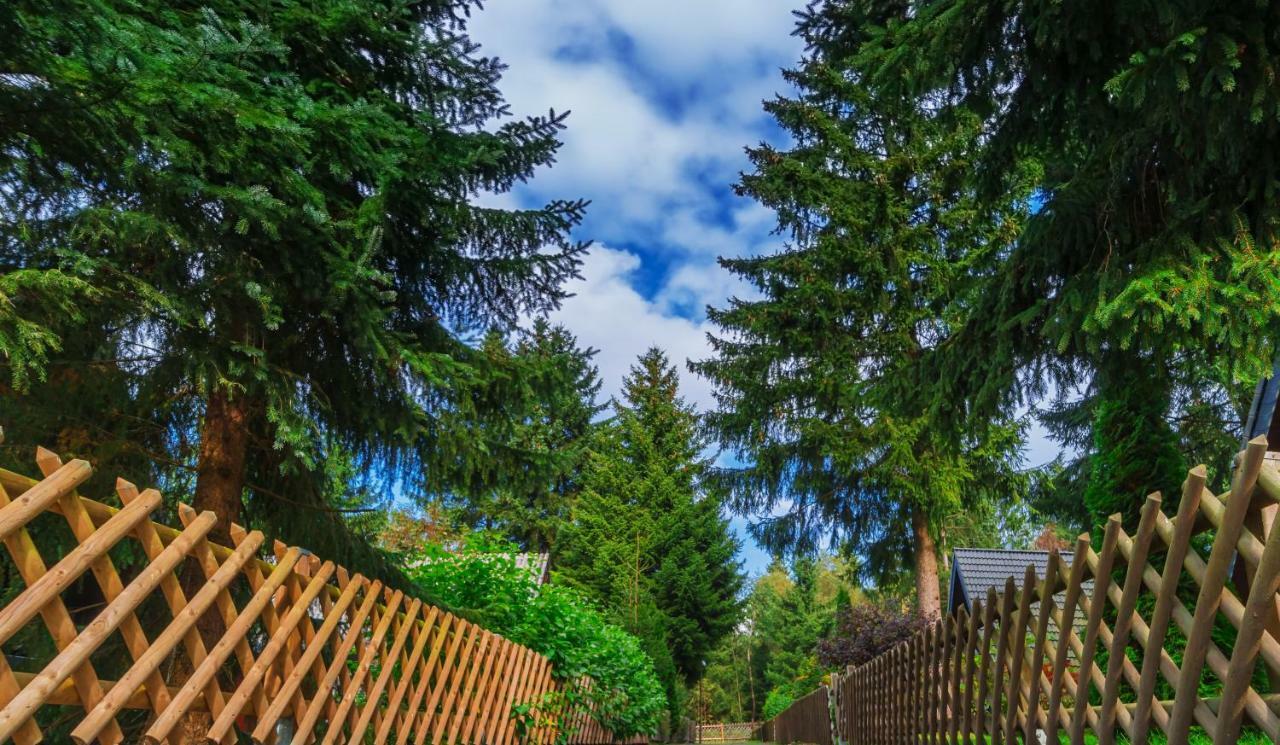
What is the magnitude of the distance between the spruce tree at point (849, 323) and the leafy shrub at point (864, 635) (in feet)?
2.47

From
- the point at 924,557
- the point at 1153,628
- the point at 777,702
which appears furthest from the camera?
the point at 777,702

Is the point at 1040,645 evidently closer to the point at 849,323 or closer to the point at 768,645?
the point at 849,323

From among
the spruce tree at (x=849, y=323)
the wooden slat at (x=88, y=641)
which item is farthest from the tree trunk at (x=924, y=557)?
the wooden slat at (x=88, y=641)

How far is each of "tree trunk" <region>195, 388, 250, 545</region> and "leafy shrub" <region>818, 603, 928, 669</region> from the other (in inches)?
488

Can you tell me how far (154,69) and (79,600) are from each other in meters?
3.61

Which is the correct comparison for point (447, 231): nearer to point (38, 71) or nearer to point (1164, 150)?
point (38, 71)

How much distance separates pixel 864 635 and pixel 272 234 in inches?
576

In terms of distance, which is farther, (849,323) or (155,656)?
(849,323)

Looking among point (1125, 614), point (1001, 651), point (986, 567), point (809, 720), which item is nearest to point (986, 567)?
point (986, 567)

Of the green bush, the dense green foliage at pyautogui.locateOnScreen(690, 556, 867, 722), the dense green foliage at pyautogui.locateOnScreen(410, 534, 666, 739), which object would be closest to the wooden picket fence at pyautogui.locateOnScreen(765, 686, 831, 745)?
the dense green foliage at pyautogui.locateOnScreen(410, 534, 666, 739)

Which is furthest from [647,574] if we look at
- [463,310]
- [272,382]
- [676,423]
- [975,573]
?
[272,382]

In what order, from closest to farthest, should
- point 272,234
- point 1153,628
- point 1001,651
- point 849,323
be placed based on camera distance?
point 1153,628 → point 1001,651 → point 272,234 → point 849,323

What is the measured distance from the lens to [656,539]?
28.6m

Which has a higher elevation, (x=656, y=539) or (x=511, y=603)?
(x=656, y=539)
